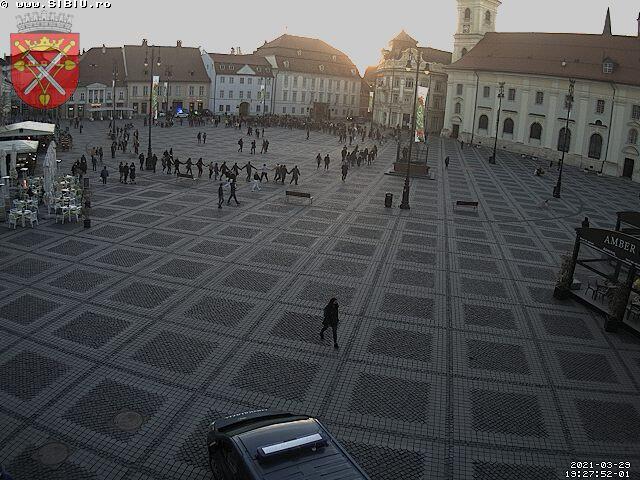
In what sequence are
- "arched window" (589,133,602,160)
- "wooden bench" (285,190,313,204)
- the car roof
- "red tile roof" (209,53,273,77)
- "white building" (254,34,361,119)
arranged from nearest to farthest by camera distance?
the car roof
"wooden bench" (285,190,313,204)
"arched window" (589,133,602,160)
"red tile roof" (209,53,273,77)
"white building" (254,34,361,119)

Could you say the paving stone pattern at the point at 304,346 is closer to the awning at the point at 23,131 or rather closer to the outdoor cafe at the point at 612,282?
the outdoor cafe at the point at 612,282

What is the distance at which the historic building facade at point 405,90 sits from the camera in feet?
306

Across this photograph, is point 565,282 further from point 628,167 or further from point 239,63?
point 239,63

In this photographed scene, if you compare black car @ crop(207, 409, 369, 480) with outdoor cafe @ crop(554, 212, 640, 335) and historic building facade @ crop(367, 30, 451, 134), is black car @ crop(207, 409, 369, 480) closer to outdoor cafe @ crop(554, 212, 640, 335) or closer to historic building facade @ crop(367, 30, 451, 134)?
outdoor cafe @ crop(554, 212, 640, 335)

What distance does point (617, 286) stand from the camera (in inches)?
691

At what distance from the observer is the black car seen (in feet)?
27.5

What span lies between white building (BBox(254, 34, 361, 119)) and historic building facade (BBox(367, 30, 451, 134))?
11083mm

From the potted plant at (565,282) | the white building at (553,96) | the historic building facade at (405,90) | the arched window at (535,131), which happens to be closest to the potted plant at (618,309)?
the potted plant at (565,282)

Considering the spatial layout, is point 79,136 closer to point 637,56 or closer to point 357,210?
point 357,210

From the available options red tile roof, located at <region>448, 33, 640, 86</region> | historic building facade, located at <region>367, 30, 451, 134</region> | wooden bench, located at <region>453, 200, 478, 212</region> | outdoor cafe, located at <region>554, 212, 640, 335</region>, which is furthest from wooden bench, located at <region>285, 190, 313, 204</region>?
historic building facade, located at <region>367, 30, 451, 134</region>

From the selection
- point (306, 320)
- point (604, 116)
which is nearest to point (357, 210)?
point (306, 320)

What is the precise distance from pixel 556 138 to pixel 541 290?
4787cm

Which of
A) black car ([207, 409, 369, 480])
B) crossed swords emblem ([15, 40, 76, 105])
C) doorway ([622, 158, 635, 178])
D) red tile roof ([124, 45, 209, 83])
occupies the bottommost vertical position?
black car ([207, 409, 369, 480])

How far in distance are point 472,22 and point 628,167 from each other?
3932 cm
